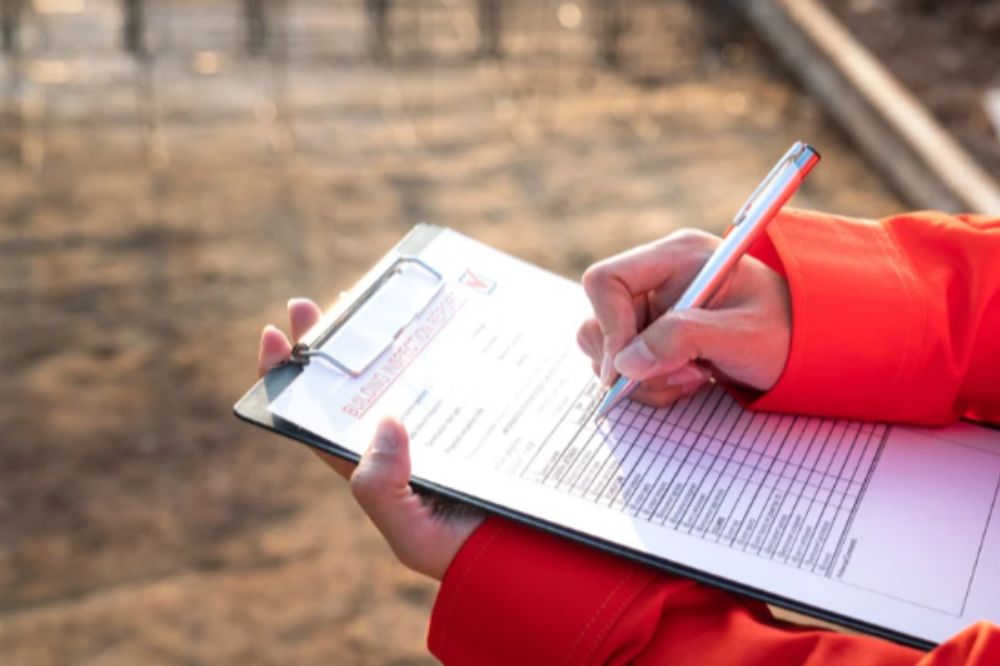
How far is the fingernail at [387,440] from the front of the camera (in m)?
0.81

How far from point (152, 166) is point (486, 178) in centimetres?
83

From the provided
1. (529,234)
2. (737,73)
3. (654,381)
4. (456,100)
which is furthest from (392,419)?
(737,73)

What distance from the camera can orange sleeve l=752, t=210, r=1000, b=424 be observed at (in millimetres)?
922

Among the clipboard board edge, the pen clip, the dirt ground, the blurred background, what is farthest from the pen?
the dirt ground

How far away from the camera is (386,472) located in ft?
2.66

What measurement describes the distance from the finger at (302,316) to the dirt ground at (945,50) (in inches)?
103

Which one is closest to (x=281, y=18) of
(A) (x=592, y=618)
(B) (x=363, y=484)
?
(B) (x=363, y=484)

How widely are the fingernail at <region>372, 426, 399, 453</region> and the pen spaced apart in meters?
0.21

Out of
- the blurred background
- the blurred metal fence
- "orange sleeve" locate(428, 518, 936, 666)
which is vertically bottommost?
the blurred background

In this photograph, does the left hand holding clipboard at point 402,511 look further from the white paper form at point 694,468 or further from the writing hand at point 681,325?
the writing hand at point 681,325

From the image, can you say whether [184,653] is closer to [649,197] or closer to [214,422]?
[214,422]

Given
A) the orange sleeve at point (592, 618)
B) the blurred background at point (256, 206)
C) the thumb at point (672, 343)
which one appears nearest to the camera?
the orange sleeve at point (592, 618)

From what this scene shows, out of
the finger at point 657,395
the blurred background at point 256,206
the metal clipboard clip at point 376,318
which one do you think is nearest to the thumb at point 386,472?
the metal clipboard clip at point 376,318

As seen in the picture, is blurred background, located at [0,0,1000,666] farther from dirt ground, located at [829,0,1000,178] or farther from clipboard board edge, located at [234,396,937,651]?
clipboard board edge, located at [234,396,937,651]
